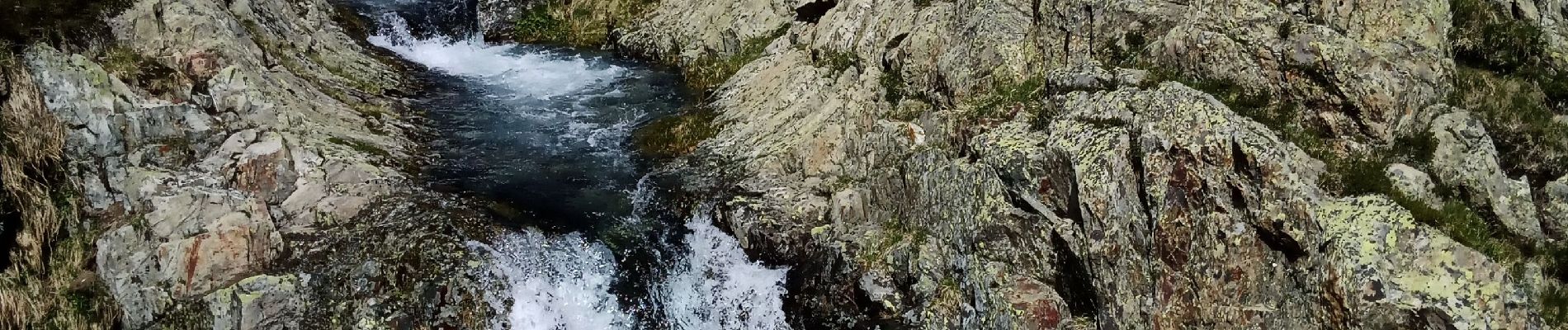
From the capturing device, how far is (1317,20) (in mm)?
12359

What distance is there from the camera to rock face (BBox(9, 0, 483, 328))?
13453 millimetres

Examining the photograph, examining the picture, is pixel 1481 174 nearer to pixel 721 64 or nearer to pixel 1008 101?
pixel 1008 101

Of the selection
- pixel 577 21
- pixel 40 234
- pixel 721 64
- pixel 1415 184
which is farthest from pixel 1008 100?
pixel 577 21

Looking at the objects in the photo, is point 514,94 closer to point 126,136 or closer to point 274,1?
point 274,1

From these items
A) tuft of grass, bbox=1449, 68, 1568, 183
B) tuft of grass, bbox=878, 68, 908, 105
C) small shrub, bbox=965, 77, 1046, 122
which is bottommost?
tuft of grass, bbox=878, 68, 908, 105

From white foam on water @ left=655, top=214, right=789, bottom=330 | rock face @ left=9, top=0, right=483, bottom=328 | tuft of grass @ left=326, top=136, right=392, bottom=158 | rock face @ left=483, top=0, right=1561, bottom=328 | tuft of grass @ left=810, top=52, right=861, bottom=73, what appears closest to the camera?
rock face @ left=483, top=0, right=1561, bottom=328

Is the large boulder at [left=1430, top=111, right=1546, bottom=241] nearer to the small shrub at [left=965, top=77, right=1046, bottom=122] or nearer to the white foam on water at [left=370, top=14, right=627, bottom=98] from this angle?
the small shrub at [left=965, top=77, right=1046, bottom=122]

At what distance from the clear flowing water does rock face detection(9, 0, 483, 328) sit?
919 mm

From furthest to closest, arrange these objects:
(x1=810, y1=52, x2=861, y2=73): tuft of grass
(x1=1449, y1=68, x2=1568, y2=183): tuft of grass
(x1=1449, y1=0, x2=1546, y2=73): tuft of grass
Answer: (x1=810, y1=52, x2=861, y2=73): tuft of grass, (x1=1449, y1=0, x2=1546, y2=73): tuft of grass, (x1=1449, y1=68, x2=1568, y2=183): tuft of grass

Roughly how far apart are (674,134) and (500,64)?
26.2 ft

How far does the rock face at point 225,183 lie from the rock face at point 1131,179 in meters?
5.51

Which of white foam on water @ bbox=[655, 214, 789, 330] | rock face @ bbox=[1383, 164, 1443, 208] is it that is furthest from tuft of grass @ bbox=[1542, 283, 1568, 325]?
white foam on water @ bbox=[655, 214, 789, 330]

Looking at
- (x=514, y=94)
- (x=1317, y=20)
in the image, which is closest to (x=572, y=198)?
(x=514, y=94)

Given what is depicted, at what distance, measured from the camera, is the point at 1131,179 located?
36.9ft
